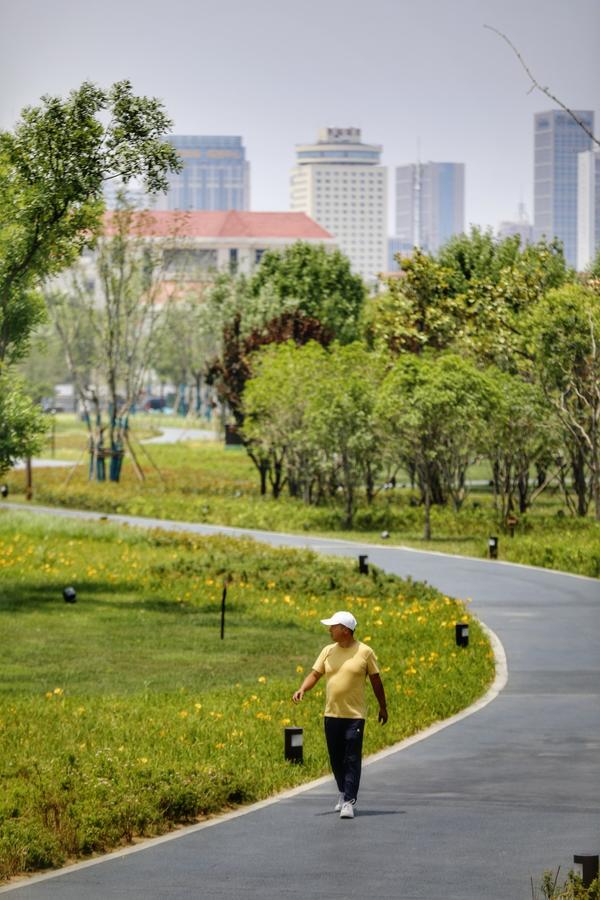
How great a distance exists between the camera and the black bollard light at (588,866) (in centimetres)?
952

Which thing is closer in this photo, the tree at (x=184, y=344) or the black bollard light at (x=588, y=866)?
the black bollard light at (x=588, y=866)

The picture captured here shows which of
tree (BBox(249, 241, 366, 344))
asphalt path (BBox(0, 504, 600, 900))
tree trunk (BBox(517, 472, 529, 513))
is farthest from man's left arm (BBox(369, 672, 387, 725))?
tree (BBox(249, 241, 366, 344))

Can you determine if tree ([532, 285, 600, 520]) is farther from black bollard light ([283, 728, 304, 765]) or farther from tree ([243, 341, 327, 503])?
black bollard light ([283, 728, 304, 765])

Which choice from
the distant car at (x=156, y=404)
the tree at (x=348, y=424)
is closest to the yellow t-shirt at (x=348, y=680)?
the tree at (x=348, y=424)

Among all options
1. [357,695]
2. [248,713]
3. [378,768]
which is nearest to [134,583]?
[248,713]

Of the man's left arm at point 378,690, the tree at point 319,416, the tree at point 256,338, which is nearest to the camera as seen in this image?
the man's left arm at point 378,690

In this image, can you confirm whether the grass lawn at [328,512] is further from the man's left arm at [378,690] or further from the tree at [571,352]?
the man's left arm at [378,690]

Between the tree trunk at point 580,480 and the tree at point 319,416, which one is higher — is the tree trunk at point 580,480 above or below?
below

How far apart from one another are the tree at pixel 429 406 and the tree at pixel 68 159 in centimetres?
1567

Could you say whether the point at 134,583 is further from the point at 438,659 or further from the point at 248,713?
the point at 248,713

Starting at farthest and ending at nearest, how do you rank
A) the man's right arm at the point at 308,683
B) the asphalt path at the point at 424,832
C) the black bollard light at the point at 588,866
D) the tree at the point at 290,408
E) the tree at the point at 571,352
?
the tree at the point at 290,408, the tree at the point at 571,352, the man's right arm at the point at 308,683, the asphalt path at the point at 424,832, the black bollard light at the point at 588,866

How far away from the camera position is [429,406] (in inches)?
1606

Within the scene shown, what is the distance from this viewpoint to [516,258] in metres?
56.6

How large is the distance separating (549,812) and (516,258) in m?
44.7
